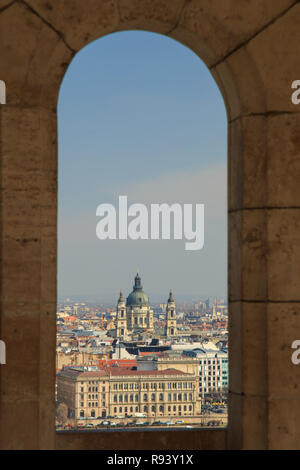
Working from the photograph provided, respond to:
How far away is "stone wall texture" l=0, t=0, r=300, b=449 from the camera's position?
4543 millimetres

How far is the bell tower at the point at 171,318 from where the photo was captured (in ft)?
33.4

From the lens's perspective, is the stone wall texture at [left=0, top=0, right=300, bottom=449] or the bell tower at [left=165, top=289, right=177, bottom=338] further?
the bell tower at [left=165, top=289, right=177, bottom=338]

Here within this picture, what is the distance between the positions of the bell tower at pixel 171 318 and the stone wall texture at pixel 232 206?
4024 millimetres

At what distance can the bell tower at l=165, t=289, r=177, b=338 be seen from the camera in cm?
1018

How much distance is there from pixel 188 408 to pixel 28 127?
446 centimetres

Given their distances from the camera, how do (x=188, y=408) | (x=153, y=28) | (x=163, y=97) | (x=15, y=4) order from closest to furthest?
(x=15, y=4) → (x=153, y=28) → (x=188, y=408) → (x=163, y=97)

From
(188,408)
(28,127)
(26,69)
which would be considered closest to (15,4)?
(26,69)

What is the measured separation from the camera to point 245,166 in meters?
4.79

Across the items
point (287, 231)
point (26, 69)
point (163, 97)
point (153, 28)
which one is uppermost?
point (163, 97)

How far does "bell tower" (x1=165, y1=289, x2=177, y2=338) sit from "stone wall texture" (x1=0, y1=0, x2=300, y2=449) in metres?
4.02

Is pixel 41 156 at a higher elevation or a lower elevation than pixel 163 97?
lower

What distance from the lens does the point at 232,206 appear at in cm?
496

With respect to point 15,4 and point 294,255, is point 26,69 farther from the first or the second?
point 294,255
